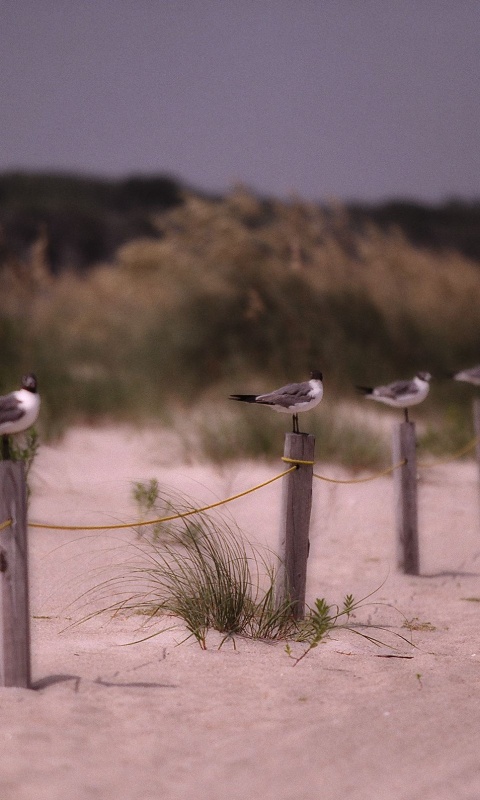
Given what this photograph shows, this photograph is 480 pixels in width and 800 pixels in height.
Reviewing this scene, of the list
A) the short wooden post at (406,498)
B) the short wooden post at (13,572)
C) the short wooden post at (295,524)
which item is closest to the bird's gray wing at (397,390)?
the short wooden post at (406,498)

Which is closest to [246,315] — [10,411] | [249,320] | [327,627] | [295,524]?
[249,320]

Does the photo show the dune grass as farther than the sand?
Yes

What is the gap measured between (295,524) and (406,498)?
61.4 inches

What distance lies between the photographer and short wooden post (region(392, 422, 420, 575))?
5453mm

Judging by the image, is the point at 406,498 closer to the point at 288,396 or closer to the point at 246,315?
the point at 288,396

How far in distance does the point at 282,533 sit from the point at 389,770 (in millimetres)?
1405

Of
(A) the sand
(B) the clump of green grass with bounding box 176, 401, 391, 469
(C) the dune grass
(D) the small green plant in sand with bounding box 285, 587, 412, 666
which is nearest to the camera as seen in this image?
(A) the sand

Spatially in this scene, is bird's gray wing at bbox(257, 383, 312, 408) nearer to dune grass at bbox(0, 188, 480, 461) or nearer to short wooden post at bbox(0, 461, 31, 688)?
short wooden post at bbox(0, 461, 31, 688)

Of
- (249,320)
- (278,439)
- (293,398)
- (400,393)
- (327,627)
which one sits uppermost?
(293,398)

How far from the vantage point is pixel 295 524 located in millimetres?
4074

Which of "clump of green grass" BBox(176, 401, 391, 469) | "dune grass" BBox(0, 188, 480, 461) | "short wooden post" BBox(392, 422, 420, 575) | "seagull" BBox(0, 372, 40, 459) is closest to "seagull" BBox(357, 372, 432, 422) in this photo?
"short wooden post" BBox(392, 422, 420, 575)

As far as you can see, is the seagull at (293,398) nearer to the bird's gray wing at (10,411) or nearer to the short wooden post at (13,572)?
the bird's gray wing at (10,411)

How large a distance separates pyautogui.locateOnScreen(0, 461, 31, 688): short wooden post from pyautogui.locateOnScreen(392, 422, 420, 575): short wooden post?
9.15 ft

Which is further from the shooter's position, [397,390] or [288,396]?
[397,390]
